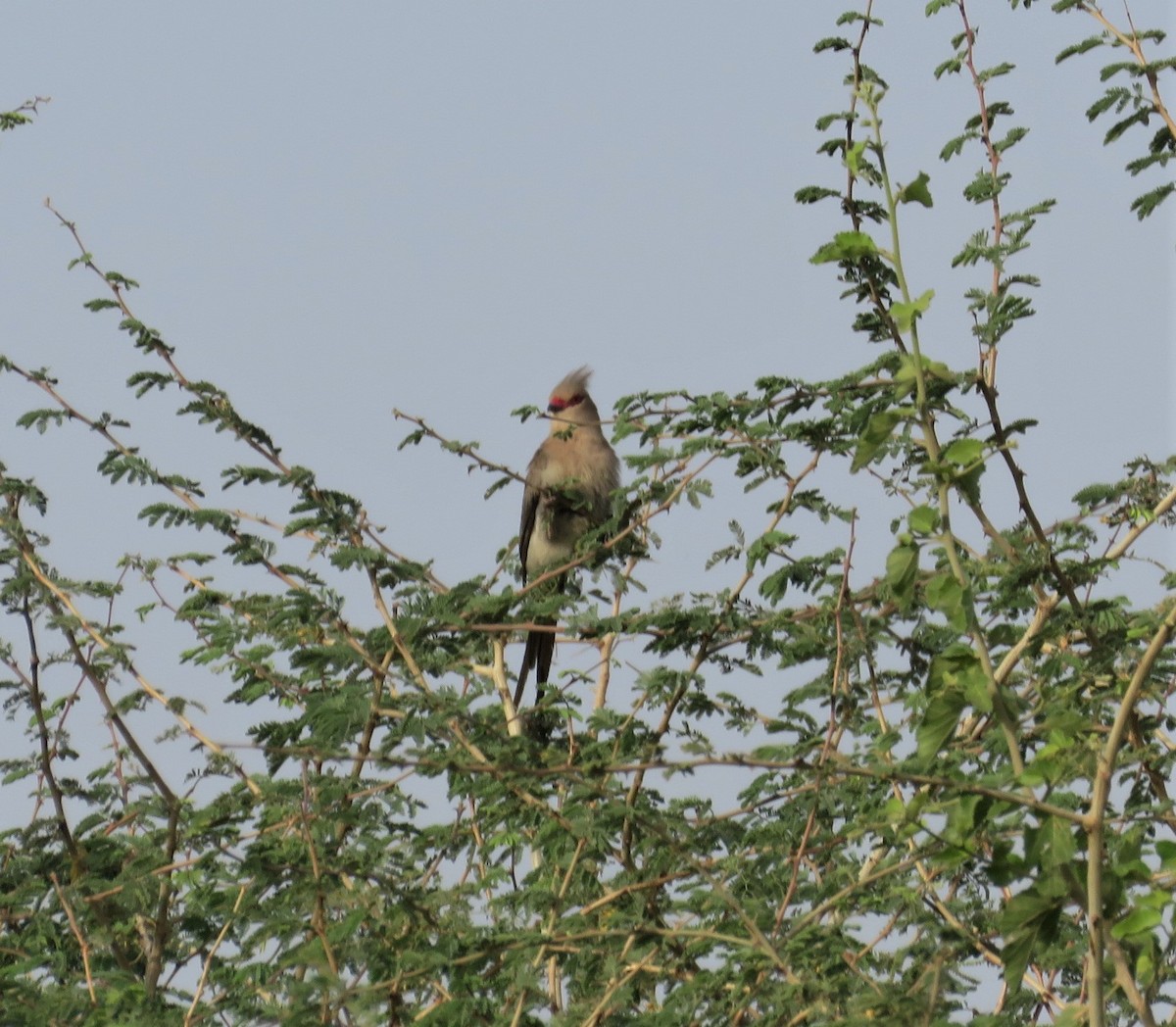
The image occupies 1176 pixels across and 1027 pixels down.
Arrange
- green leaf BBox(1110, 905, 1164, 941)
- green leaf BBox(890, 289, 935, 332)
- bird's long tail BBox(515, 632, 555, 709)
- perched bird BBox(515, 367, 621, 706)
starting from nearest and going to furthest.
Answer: green leaf BBox(1110, 905, 1164, 941) → green leaf BBox(890, 289, 935, 332) → bird's long tail BBox(515, 632, 555, 709) → perched bird BBox(515, 367, 621, 706)

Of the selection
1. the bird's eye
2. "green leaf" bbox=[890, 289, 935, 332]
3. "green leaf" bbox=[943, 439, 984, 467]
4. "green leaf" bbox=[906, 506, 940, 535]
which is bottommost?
"green leaf" bbox=[906, 506, 940, 535]

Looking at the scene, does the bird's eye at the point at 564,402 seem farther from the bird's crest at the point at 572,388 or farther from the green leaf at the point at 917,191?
the green leaf at the point at 917,191

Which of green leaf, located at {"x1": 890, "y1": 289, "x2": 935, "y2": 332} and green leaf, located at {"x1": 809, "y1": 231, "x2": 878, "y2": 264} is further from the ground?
green leaf, located at {"x1": 809, "y1": 231, "x2": 878, "y2": 264}

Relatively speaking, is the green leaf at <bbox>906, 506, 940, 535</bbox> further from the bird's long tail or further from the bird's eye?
the bird's eye

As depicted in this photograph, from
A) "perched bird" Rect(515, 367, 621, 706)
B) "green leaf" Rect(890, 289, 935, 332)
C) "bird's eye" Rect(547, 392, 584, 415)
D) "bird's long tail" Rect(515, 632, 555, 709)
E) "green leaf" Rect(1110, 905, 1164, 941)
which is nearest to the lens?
"green leaf" Rect(1110, 905, 1164, 941)

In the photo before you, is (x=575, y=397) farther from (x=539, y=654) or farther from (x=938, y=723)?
(x=938, y=723)

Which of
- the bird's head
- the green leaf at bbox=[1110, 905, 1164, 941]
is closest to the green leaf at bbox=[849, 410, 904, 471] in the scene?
the green leaf at bbox=[1110, 905, 1164, 941]

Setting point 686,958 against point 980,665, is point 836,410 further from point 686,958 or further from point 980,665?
point 980,665

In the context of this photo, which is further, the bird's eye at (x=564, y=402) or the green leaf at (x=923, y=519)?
the bird's eye at (x=564, y=402)

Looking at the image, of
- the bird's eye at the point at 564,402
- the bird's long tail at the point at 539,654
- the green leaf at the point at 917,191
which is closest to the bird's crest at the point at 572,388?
the bird's eye at the point at 564,402

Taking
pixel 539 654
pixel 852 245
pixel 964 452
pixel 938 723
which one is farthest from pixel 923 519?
pixel 539 654

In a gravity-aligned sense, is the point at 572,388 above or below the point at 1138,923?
above

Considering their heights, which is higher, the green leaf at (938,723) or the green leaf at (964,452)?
the green leaf at (964,452)

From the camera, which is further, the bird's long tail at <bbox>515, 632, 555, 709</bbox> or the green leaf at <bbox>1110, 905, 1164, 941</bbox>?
the bird's long tail at <bbox>515, 632, 555, 709</bbox>
